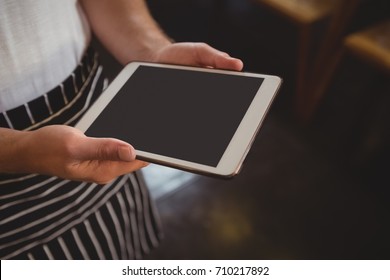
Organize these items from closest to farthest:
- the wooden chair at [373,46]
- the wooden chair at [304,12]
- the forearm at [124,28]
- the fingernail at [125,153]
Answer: the fingernail at [125,153], the forearm at [124,28], the wooden chair at [373,46], the wooden chair at [304,12]

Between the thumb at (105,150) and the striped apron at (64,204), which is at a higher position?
the thumb at (105,150)

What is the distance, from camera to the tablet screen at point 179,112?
2.02 feet

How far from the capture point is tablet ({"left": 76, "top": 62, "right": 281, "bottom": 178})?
1.96 feet

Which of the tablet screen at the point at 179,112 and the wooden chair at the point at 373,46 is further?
the wooden chair at the point at 373,46

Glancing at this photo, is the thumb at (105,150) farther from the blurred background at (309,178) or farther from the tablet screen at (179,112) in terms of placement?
the blurred background at (309,178)

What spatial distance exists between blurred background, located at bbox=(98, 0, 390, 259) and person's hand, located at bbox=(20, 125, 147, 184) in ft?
3.15

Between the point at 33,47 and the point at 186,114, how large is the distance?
28 cm

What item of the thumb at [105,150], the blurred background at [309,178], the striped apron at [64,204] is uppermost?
the thumb at [105,150]

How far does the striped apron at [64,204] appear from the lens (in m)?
0.71

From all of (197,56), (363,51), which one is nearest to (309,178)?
(363,51)

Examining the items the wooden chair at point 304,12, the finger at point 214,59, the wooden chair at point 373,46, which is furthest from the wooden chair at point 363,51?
the finger at point 214,59

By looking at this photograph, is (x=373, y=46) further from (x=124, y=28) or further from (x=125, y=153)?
(x=125, y=153)

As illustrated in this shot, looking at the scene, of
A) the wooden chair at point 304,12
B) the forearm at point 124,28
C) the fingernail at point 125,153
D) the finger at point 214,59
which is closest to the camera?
the fingernail at point 125,153

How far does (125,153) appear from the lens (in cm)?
58
